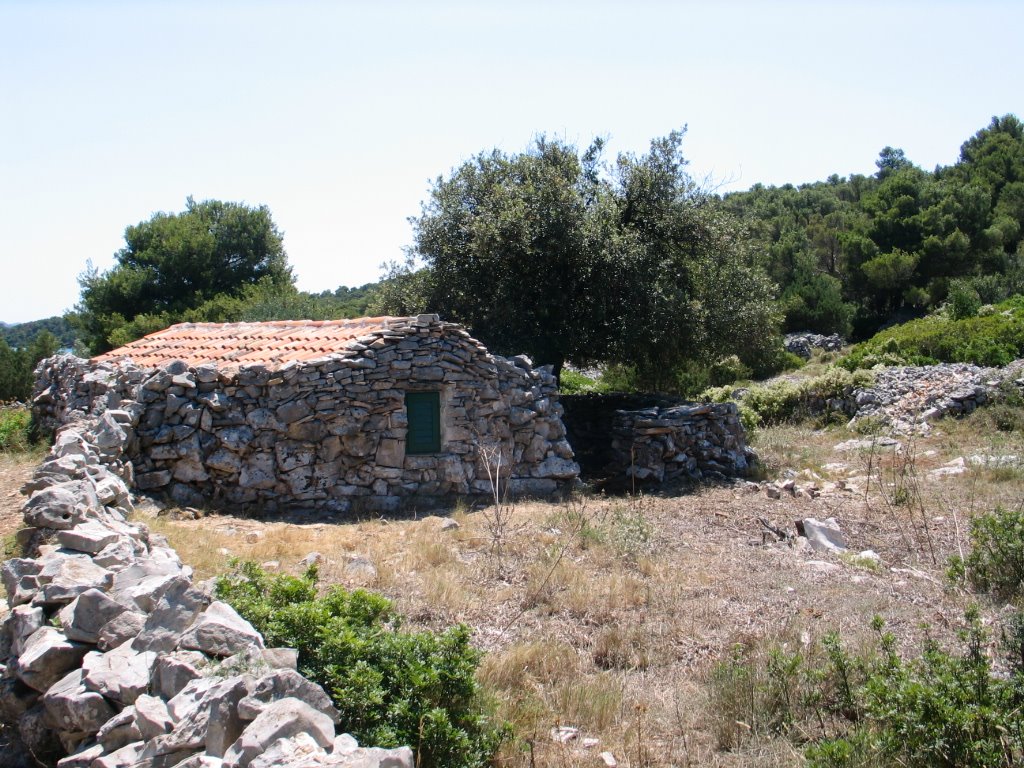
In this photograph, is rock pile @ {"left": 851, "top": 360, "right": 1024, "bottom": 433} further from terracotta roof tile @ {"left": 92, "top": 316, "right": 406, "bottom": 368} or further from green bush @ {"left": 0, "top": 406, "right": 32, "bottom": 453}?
green bush @ {"left": 0, "top": 406, "right": 32, "bottom": 453}

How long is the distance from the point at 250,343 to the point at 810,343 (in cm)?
2301

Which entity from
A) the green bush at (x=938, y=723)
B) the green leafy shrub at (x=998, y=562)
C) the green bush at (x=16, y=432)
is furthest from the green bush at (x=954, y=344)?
the green bush at (x=16, y=432)

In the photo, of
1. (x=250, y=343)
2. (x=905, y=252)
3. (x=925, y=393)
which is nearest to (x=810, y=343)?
(x=905, y=252)

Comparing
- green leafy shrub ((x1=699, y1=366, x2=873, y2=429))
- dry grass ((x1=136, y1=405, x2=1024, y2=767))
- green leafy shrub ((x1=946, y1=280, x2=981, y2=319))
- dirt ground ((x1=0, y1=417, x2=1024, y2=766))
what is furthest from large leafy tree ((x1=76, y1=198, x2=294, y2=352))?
green leafy shrub ((x1=946, y1=280, x2=981, y2=319))

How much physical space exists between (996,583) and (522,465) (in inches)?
267

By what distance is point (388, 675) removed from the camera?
14.5ft

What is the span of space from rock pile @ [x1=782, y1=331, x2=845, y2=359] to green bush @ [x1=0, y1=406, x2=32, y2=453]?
928 inches

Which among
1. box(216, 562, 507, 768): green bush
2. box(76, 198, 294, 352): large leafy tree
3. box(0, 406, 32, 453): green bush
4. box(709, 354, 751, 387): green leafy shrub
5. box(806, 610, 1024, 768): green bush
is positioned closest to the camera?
box(806, 610, 1024, 768): green bush

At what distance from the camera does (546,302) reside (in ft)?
48.3

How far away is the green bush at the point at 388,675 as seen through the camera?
4125 millimetres

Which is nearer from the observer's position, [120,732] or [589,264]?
[120,732]

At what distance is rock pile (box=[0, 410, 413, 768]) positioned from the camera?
3396 millimetres

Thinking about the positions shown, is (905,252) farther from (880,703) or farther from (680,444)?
(880,703)

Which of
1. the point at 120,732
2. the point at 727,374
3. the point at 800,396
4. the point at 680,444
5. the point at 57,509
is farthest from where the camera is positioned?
the point at 727,374
